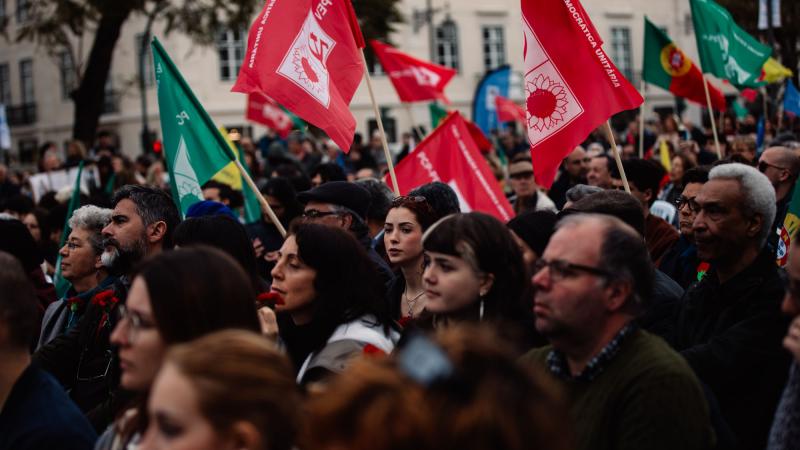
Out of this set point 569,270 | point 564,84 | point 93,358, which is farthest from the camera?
point 564,84

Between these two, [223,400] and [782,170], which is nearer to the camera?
[223,400]

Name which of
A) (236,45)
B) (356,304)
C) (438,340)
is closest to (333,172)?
(356,304)

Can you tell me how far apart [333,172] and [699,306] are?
601 centimetres

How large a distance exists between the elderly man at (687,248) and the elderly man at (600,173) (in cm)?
229

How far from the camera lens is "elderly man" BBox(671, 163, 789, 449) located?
4172 mm

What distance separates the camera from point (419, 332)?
2.51m

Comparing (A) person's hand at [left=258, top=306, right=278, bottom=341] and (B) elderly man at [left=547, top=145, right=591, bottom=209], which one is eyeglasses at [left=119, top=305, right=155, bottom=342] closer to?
(A) person's hand at [left=258, top=306, right=278, bottom=341]

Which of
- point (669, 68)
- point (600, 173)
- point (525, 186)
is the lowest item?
point (525, 186)

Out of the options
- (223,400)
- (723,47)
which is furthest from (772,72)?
(223,400)

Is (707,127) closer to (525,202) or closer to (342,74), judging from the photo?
(525,202)

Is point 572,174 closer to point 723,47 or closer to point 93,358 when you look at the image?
point 723,47

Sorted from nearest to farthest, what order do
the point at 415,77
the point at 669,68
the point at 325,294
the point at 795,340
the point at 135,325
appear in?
the point at 795,340 → the point at 135,325 → the point at 325,294 → the point at 669,68 → the point at 415,77

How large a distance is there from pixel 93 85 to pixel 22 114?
25.6m

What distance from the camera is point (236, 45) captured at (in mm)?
43312
